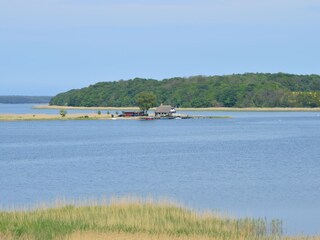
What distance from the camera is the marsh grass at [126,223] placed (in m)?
20.5

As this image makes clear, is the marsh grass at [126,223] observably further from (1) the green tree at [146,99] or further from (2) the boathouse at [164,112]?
(2) the boathouse at [164,112]

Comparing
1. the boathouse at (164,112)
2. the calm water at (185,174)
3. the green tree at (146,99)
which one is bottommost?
the calm water at (185,174)

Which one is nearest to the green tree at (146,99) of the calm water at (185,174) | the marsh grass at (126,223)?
the calm water at (185,174)

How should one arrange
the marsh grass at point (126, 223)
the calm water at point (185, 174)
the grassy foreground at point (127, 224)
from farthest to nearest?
the calm water at point (185, 174), the marsh grass at point (126, 223), the grassy foreground at point (127, 224)

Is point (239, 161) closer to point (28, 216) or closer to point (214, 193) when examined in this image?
point (214, 193)

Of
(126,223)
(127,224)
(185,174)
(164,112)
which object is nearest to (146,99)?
(164,112)

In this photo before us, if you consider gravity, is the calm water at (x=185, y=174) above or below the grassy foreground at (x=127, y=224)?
below

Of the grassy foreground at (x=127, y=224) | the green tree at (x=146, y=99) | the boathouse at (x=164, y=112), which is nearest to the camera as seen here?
the grassy foreground at (x=127, y=224)

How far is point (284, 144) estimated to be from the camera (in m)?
76.5

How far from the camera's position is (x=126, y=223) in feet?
73.5

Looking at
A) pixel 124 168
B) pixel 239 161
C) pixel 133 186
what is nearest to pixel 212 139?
pixel 239 161

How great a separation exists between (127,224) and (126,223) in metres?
0.18

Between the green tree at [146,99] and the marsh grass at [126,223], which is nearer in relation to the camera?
the marsh grass at [126,223]

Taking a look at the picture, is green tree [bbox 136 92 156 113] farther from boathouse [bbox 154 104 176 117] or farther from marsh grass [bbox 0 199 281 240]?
marsh grass [bbox 0 199 281 240]
